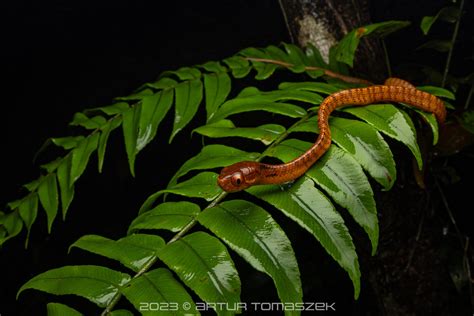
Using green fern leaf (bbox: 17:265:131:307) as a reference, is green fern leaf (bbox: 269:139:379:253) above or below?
below

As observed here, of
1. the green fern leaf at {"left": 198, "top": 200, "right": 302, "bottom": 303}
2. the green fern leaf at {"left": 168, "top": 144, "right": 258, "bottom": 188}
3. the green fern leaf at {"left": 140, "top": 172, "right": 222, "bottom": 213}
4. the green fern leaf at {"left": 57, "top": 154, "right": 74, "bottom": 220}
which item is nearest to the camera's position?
the green fern leaf at {"left": 198, "top": 200, "right": 302, "bottom": 303}

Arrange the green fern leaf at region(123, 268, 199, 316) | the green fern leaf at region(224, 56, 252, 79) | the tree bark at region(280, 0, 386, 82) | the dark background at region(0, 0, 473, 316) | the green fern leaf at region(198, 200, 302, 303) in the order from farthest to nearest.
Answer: the dark background at region(0, 0, 473, 316) → the tree bark at region(280, 0, 386, 82) → the green fern leaf at region(224, 56, 252, 79) → the green fern leaf at region(198, 200, 302, 303) → the green fern leaf at region(123, 268, 199, 316)

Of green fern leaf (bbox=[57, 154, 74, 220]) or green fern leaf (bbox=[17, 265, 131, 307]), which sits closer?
green fern leaf (bbox=[17, 265, 131, 307])

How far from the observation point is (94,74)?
4.18 metres

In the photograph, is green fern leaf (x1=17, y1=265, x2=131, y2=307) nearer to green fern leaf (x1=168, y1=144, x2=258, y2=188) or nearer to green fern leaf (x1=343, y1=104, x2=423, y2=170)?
green fern leaf (x1=168, y1=144, x2=258, y2=188)

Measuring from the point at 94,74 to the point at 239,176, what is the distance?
3.06 metres

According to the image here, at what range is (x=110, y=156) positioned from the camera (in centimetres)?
416

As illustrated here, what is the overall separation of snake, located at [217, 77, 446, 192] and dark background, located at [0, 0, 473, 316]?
2.20 meters

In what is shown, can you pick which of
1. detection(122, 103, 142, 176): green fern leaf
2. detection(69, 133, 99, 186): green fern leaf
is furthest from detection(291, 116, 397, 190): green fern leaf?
detection(69, 133, 99, 186): green fern leaf

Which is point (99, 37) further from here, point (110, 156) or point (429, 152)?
point (429, 152)

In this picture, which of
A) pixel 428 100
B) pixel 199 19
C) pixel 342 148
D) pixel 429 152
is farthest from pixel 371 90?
pixel 199 19

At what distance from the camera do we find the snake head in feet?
5.03

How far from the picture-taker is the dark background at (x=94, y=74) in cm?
403

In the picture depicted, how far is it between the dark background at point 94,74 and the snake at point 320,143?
2204 millimetres
